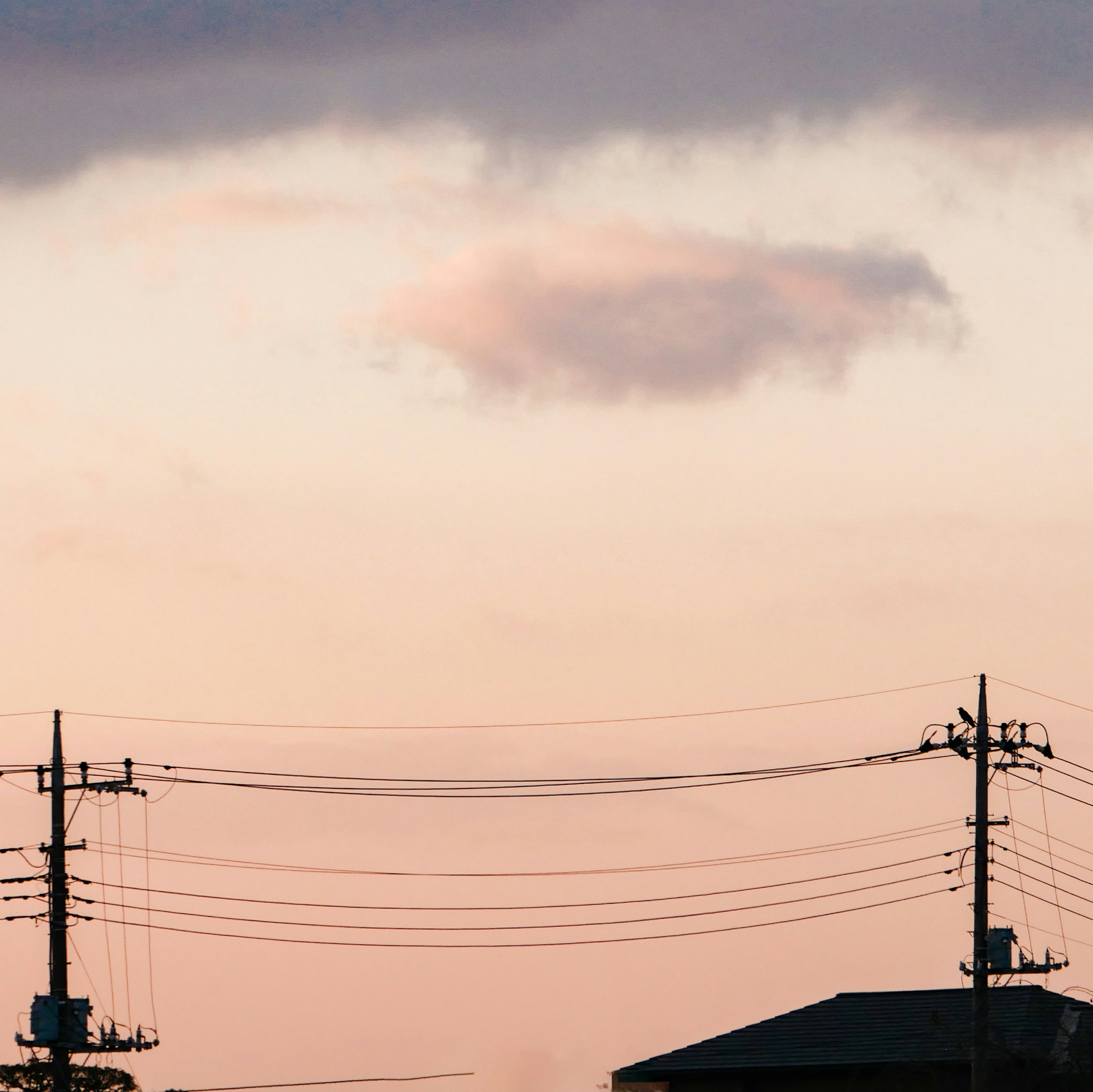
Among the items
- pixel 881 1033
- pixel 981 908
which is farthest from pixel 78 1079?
pixel 981 908

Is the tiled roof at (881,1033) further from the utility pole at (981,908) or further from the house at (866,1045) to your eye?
the utility pole at (981,908)

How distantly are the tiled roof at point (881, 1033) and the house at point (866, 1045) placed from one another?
0.03 meters

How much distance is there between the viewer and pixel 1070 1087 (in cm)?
4175

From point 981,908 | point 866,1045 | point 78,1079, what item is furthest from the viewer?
point 78,1079

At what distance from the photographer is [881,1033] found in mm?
54781

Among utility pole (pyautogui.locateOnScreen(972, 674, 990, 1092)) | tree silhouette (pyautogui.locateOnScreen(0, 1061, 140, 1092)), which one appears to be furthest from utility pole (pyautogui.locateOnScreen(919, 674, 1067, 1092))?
tree silhouette (pyautogui.locateOnScreen(0, 1061, 140, 1092))

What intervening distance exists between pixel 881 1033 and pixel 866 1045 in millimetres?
954

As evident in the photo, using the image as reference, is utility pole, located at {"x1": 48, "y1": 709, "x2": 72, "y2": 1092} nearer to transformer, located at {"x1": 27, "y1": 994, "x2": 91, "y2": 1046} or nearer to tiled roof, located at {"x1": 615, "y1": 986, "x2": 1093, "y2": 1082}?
transformer, located at {"x1": 27, "y1": 994, "x2": 91, "y2": 1046}

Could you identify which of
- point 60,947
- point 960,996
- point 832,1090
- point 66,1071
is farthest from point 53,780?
point 960,996

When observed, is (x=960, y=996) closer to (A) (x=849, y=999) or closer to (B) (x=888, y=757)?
(A) (x=849, y=999)

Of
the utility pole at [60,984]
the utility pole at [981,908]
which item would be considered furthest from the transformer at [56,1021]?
the utility pole at [981,908]

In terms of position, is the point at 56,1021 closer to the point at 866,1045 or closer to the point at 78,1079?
the point at 866,1045

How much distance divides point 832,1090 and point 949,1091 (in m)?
5.28

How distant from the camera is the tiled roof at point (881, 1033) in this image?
172 feet
